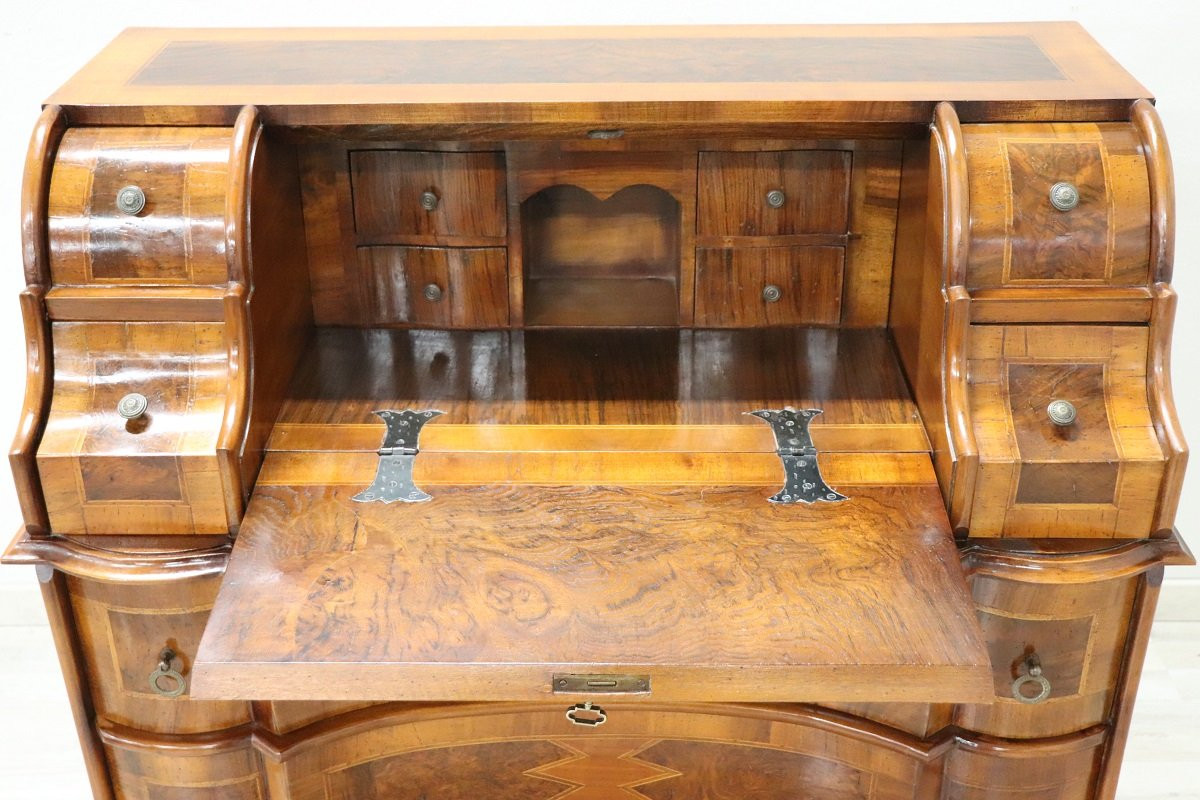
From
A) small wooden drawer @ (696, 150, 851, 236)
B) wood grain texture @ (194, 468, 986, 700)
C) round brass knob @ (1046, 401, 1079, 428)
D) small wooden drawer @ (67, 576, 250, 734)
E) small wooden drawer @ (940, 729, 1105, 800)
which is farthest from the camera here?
small wooden drawer @ (696, 150, 851, 236)

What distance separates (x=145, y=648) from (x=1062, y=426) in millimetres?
1465

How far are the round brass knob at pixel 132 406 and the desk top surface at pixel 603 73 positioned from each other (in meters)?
0.44

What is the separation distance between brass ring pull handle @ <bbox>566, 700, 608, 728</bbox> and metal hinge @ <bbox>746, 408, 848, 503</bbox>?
46 centimetres

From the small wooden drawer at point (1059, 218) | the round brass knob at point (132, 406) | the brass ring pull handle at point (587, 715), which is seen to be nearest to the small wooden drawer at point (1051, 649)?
the small wooden drawer at point (1059, 218)

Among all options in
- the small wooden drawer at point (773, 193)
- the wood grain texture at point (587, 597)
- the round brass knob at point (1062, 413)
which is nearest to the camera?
the wood grain texture at point (587, 597)

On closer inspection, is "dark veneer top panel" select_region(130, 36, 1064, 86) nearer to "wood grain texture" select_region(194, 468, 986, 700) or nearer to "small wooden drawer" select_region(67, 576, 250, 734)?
"wood grain texture" select_region(194, 468, 986, 700)

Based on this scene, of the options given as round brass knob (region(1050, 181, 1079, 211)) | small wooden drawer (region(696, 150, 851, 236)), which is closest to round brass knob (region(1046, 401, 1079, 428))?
round brass knob (region(1050, 181, 1079, 211))

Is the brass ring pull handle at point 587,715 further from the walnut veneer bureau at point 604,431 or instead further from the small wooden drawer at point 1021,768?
the small wooden drawer at point 1021,768

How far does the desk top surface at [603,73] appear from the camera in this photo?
1.92 meters

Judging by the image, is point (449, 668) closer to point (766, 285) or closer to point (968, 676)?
point (968, 676)

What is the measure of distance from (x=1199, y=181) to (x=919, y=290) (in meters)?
0.98

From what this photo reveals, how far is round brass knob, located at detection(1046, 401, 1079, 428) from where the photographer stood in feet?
6.06

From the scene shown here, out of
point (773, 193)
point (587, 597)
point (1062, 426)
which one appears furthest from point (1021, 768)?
point (773, 193)

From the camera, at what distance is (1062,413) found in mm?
1848
